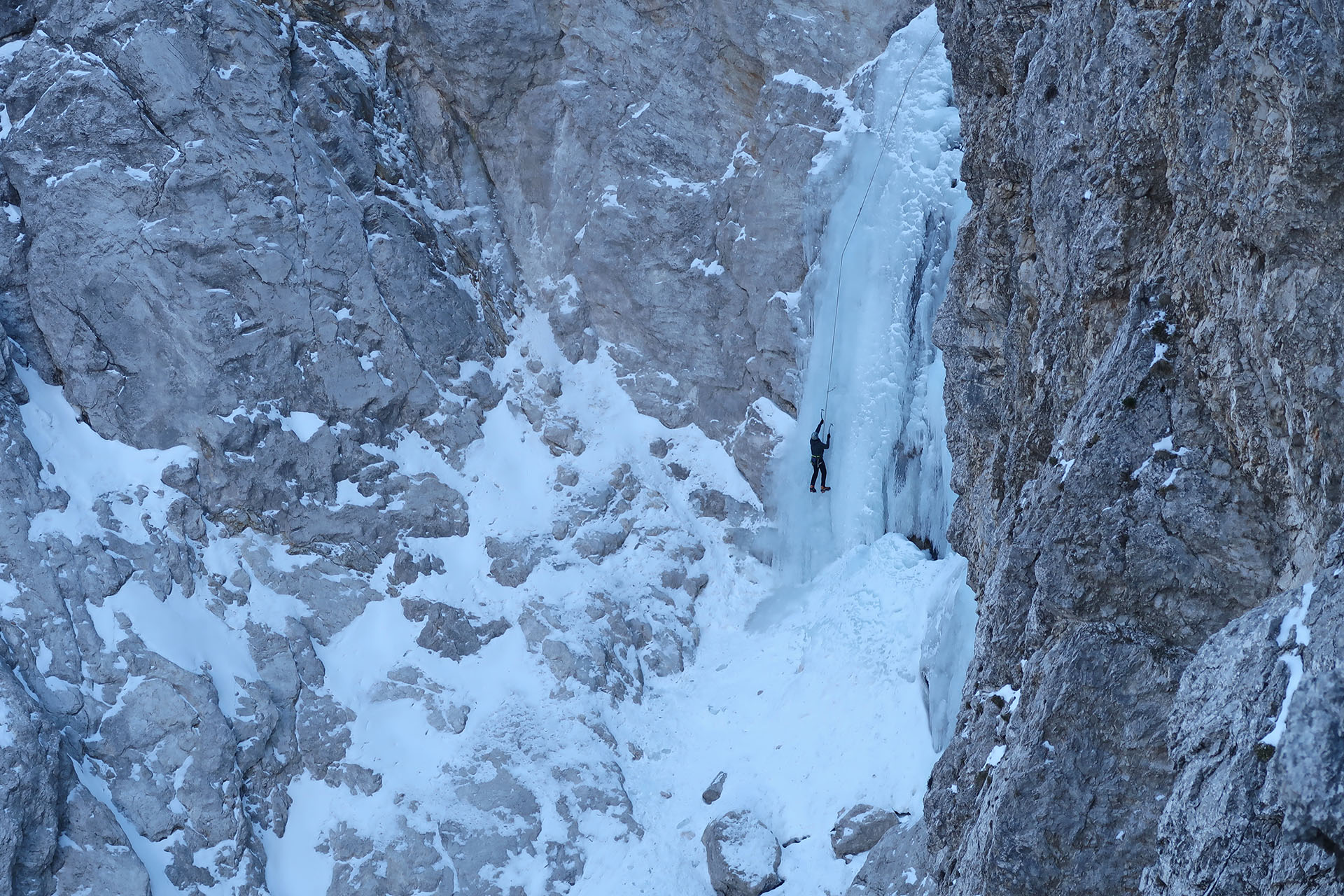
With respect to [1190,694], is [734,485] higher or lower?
lower

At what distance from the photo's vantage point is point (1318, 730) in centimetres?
312

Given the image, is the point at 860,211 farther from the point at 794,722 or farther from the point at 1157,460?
the point at 1157,460

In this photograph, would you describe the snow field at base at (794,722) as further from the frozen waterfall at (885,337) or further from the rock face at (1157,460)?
the rock face at (1157,460)

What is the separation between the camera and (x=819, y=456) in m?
13.2

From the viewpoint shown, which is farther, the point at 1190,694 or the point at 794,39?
the point at 794,39

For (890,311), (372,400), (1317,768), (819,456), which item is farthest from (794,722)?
(1317,768)

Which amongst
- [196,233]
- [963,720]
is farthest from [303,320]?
[963,720]

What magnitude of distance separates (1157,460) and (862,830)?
20.4ft

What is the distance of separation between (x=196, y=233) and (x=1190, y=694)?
497 inches

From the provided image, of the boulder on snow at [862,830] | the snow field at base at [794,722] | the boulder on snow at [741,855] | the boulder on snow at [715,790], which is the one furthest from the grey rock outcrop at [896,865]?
the boulder on snow at [715,790]

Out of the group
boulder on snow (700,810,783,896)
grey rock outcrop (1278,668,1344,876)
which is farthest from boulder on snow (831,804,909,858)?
grey rock outcrop (1278,668,1344,876)

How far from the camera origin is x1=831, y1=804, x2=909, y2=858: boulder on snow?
34.5 ft

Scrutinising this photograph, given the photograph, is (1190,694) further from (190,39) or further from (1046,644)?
(190,39)

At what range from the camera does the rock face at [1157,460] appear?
3.99m
